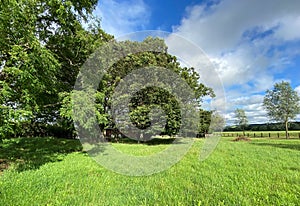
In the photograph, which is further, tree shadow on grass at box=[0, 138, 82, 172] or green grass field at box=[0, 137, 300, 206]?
tree shadow on grass at box=[0, 138, 82, 172]

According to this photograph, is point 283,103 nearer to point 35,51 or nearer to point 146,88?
point 146,88

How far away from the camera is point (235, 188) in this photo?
489cm

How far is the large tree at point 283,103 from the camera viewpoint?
33.8 meters

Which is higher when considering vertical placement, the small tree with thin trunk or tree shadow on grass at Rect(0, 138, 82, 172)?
the small tree with thin trunk

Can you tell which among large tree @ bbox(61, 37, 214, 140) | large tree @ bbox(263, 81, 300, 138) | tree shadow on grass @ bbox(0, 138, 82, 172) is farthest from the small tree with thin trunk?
tree shadow on grass @ bbox(0, 138, 82, 172)

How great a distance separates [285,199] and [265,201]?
44 cm

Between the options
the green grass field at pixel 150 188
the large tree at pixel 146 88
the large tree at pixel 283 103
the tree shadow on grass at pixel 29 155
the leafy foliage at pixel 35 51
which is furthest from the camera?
the large tree at pixel 283 103

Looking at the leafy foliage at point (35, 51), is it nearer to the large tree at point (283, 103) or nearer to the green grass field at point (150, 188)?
the green grass field at point (150, 188)

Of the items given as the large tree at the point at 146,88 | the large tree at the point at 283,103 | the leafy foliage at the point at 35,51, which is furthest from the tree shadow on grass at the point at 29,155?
the large tree at the point at 283,103

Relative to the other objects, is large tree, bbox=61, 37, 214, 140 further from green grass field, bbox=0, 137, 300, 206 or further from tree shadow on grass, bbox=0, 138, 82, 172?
green grass field, bbox=0, 137, 300, 206

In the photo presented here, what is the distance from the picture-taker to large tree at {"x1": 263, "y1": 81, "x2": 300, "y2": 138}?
33844 mm

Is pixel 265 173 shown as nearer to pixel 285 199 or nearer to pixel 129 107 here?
pixel 285 199

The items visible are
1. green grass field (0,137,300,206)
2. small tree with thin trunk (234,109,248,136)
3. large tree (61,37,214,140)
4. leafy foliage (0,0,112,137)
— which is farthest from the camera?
small tree with thin trunk (234,109,248,136)

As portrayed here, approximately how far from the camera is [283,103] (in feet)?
113
